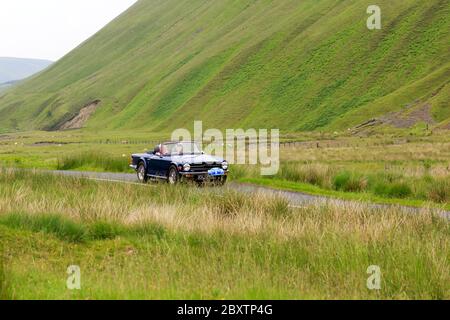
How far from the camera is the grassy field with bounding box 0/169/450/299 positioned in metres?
8.88

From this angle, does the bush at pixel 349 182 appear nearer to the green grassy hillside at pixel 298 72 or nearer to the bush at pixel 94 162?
the bush at pixel 94 162

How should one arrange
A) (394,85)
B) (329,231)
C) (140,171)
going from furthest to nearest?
1. (394,85)
2. (140,171)
3. (329,231)

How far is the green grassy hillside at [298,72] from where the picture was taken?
356 feet

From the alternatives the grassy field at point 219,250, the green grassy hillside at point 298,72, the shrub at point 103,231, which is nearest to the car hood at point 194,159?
the grassy field at point 219,250

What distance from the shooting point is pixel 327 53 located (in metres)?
125

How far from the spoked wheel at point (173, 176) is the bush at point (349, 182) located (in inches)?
231

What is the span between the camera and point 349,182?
2375cm

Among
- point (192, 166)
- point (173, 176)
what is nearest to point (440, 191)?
point (192, 166)

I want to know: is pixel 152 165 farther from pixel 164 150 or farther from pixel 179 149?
pixel 179 149

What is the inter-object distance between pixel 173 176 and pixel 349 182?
647cm

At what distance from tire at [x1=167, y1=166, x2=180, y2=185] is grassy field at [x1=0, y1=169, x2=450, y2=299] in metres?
7.39

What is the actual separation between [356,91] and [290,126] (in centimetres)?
1313
